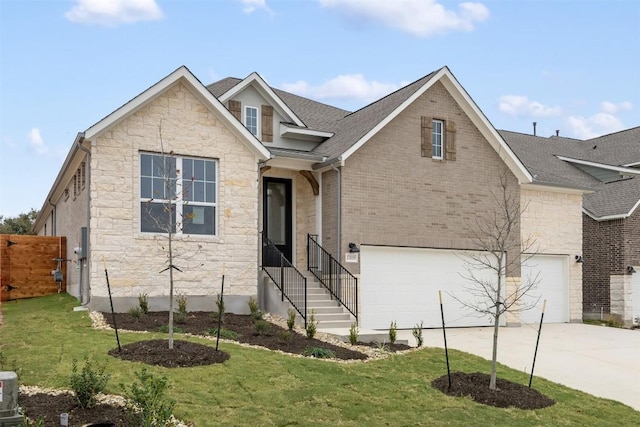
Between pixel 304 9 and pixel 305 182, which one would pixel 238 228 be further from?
pixel 304 9

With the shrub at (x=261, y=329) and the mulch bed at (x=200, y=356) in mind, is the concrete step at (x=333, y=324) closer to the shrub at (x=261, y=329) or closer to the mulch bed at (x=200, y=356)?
the mulch bed at (x=200, y=356)

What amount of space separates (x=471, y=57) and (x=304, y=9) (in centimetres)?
459

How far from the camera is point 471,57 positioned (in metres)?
15.0

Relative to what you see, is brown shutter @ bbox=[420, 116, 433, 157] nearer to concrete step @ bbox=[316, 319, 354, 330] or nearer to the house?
the house

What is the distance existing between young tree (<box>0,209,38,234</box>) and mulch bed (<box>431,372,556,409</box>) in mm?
42439

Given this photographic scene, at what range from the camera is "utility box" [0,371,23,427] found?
5.82 m

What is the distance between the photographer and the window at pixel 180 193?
1398 cm

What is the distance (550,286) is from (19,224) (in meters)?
39.8

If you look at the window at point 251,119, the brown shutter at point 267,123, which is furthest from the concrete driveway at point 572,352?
the window at point 251,119

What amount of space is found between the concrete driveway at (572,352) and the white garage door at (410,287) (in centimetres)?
66

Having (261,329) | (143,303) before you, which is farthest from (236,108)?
(261,329)

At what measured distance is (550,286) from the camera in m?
20.4

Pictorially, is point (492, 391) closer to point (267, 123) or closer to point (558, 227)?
point (267, 123)

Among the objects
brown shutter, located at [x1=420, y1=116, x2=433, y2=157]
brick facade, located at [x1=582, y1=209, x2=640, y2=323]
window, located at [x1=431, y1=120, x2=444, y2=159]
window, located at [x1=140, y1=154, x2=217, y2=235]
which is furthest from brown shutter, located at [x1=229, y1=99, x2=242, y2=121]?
brick facade, located at [x1=582, y1=209, x2=640, y2=323]
